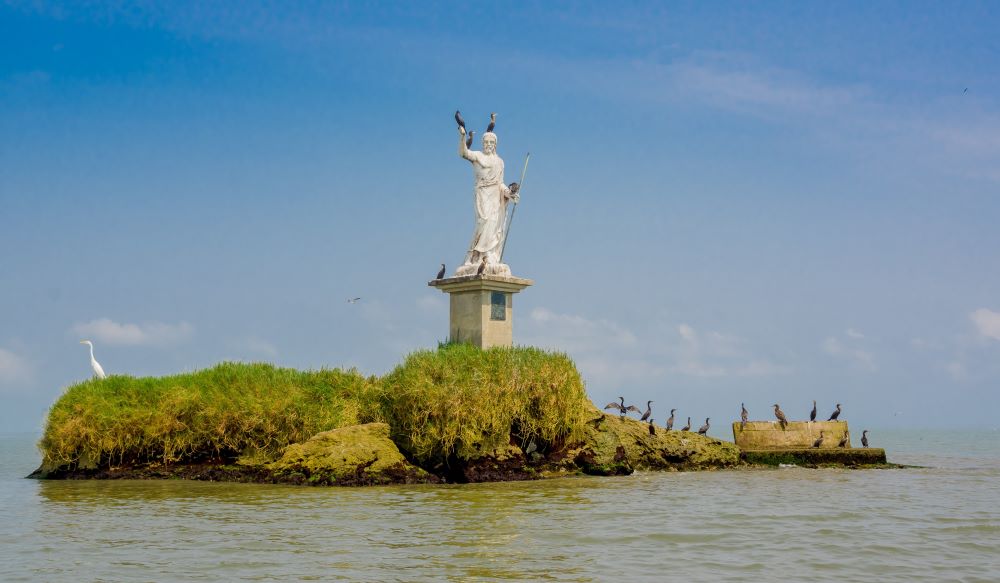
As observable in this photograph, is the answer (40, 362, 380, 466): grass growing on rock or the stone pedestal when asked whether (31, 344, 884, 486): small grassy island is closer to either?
(40, 362, 380, 466): grass growing on rock

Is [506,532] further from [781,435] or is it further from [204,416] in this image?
[781,435]

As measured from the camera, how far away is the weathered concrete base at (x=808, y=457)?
21.2m

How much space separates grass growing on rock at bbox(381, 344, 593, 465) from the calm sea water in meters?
1.14

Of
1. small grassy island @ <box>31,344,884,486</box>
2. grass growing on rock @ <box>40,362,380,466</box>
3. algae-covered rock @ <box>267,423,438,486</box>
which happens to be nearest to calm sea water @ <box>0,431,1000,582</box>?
algae-covered rock @ <box>267,423,438,486</box>

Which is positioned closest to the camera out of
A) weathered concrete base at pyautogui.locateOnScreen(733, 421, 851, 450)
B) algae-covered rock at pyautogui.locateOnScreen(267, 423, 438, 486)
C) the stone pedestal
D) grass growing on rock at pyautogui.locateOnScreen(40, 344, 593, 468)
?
algae-covered rock at pyautogui.locateOnScreen(267, 423, 438, 486)

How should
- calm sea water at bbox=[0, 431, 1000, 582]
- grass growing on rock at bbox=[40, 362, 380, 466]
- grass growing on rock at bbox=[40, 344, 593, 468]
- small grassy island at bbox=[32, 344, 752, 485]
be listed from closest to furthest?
calm sea water at bbox=[0, 431, 1000, 582], small grassy island at bbox=[32, 344, 752, 485], grass growing on rock at bbox=[40, 344, 593, 468], grass growing on rock at bbox=[40, 362, 380, 466]

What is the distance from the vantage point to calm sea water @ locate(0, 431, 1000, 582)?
951 centimetres

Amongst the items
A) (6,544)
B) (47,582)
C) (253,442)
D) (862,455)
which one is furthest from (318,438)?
(862,455)

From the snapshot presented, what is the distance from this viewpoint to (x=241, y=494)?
15531mm

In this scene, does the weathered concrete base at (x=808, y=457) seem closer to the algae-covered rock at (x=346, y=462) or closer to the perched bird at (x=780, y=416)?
the perched bird at (x=780, y=416)

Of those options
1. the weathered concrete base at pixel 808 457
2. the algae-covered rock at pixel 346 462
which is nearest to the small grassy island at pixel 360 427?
the algae-covered rock at pixel 346 462

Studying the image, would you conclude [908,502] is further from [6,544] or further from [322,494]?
[6,544]

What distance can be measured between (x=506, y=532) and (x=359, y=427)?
7.00 meters

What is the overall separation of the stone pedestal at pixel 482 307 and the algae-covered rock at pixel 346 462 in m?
4.36
